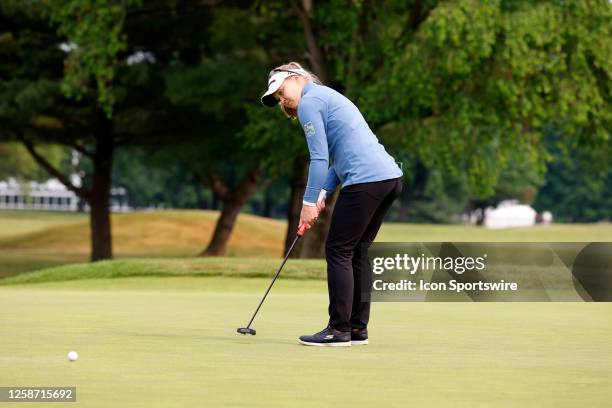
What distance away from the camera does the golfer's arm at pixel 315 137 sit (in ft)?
27.6

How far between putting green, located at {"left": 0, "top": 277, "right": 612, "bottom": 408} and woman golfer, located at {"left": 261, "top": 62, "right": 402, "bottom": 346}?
0.47m

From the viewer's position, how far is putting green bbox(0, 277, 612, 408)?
19.4 ft

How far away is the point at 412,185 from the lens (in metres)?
95.9

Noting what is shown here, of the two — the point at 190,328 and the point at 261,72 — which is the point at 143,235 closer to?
the point at 261,72

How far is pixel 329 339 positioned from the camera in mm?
8547

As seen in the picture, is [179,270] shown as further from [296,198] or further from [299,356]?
[296,198]

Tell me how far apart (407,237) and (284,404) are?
170ft

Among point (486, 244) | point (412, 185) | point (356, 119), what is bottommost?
point (412, 185)

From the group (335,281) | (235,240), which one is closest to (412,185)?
(235,240)

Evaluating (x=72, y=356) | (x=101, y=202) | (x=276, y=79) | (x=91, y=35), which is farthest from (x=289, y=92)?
(x=101, y=202)

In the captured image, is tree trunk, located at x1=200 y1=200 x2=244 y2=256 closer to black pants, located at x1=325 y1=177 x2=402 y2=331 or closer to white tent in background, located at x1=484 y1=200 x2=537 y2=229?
black pants, located at x1=325 y1=177 x2=402 y2=331

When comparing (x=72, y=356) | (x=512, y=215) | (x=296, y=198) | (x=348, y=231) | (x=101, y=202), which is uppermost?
(x=348, y=231)

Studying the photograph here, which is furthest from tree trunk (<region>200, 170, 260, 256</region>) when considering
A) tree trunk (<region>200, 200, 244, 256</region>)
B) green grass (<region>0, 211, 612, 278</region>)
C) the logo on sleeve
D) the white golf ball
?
the white golf ball

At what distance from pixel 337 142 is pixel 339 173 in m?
0.24
